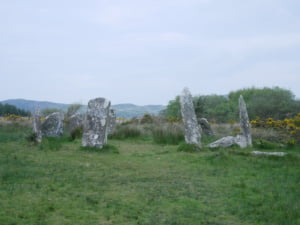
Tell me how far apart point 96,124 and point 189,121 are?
377 cm

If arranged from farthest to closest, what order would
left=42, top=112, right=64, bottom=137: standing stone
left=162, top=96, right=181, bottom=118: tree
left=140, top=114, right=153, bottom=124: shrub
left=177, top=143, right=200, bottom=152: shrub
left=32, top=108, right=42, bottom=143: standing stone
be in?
1. left=162, top=96, right=181, bottom=118: tree
2. left=140, top=114, right=153, bottom=124: shrub
3. left=42, top=112, right=64, bottom=137: standing stone
4. left=32, top=108, right=42, bottom=143: standing stone
5. left=177, top=143, right=200, bottom=152: shrub

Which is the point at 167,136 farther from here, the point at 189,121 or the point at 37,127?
the point at 37,127

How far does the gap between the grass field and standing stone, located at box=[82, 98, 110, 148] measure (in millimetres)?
1467

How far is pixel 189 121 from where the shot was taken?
1330 cm

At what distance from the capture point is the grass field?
5039 millimetres

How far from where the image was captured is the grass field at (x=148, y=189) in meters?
5.04

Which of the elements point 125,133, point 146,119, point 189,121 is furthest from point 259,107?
point 189,121

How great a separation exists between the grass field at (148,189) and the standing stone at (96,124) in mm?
1467

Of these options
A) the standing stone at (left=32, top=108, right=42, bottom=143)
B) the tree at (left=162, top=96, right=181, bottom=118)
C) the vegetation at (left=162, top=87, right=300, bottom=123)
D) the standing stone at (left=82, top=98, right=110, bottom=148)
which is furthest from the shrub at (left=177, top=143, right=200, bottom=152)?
the tree at (left=162, top=96, right=181, bottom=118)

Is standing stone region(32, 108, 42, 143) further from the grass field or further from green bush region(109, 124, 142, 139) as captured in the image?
green bush region(109, 124, 142, 139)

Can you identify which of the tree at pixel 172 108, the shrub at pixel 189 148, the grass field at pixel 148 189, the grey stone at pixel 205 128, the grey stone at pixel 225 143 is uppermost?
the tree at pixel 172 108

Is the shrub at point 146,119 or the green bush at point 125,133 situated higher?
the shrub at point 146,119

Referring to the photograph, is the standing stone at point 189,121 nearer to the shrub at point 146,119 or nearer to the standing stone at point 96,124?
the standing stone at point 96,124

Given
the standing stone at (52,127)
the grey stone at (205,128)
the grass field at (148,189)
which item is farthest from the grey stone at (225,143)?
the standing stone at (52,127)
